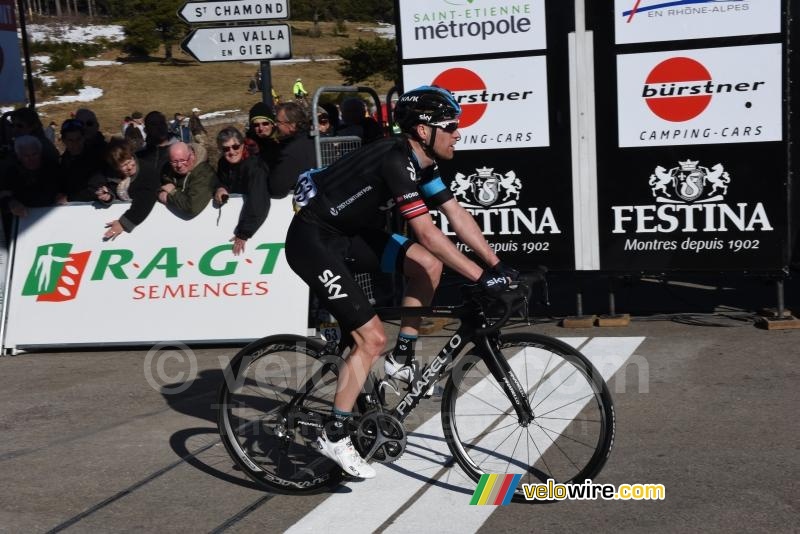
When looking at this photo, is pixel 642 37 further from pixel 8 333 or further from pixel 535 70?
pixel 8 333

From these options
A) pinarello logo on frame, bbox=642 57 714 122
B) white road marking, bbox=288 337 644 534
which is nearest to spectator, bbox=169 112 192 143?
pinarello logo on frame, bbox=642 57 714 122

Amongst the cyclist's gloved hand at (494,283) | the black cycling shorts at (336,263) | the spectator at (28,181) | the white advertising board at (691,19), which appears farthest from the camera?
the spectator at (28,181)

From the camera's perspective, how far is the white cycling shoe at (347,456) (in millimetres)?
5242

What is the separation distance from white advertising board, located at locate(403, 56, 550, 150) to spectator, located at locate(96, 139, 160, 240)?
2.62 metres

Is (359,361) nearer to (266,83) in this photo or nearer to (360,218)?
(360,218)

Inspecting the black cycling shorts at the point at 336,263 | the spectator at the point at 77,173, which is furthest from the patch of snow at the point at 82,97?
the black cycling shorts at the point at 336,263

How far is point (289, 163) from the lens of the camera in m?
9.33

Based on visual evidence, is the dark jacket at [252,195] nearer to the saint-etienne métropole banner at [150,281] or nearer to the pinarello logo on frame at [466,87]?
the saint-etienne métropole banner at [150,281]

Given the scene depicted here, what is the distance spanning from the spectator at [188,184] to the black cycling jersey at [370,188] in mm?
4108

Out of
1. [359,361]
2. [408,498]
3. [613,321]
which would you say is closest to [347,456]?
[408,498]

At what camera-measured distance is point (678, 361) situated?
7934 mm

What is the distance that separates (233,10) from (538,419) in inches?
228

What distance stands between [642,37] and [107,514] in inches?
239

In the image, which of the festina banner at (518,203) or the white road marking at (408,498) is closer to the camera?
the white road marking at (408,498)
